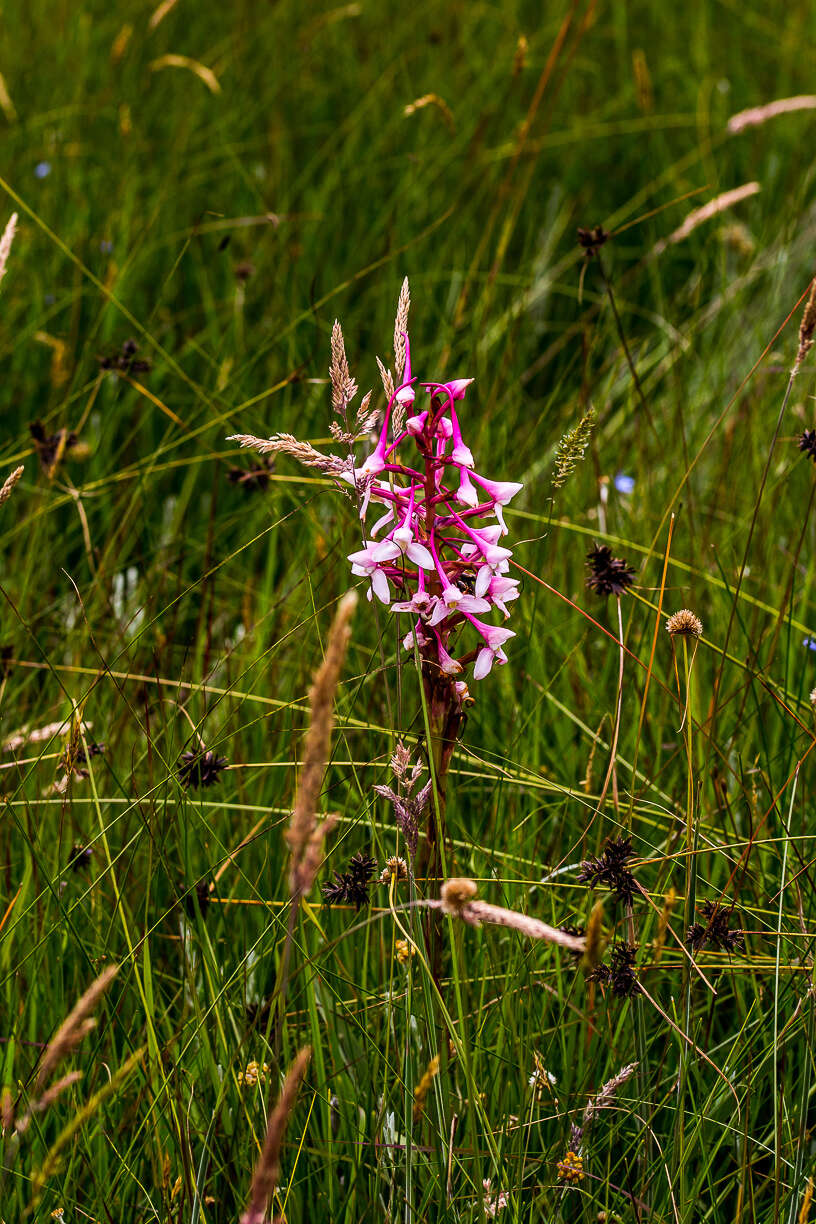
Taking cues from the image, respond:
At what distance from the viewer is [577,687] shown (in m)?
2.06

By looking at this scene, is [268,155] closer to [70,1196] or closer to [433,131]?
[433,131]

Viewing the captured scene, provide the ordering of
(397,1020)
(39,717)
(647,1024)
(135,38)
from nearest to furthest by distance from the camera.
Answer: (397,1020), (647,1024), (39,717), (135,38)

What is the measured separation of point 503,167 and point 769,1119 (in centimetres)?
353

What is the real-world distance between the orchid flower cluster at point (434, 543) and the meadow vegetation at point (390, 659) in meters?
0.10

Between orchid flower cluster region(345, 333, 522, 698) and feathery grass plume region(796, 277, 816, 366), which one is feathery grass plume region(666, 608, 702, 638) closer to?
orchid flower cluster region(345, 333, 522, 698)

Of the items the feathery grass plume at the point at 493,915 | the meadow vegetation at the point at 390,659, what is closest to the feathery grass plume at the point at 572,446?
the meadow vegetation at the point at 390,659

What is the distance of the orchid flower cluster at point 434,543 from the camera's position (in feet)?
3.89

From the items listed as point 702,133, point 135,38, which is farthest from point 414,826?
point 135,38

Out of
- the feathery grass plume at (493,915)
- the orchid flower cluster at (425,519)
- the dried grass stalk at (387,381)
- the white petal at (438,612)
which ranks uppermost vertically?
the dried grass stalk at (387,381)

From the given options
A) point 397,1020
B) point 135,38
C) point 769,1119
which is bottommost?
point 769,1119

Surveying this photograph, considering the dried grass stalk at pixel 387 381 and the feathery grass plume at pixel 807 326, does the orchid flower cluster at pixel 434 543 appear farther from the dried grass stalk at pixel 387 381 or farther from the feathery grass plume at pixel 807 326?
the feathery grass plume at pixel 807 326

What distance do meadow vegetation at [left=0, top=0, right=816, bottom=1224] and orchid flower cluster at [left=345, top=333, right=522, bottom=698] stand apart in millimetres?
102

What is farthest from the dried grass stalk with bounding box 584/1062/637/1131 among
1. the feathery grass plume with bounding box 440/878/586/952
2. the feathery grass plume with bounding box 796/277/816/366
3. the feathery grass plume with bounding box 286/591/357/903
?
the feathery grass plume with bounding box 796/277/816/366

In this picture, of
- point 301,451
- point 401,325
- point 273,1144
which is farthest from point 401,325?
point 273,1144
